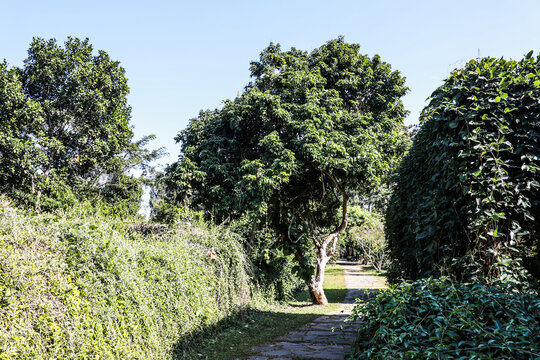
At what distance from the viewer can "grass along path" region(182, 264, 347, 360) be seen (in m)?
5.11

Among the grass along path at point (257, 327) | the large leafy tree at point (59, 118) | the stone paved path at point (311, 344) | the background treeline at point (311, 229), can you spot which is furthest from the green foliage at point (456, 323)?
the large leafy tree at point (59, 118)

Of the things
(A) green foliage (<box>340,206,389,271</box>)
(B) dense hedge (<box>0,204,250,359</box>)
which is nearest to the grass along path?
(B) dense hedge (<box>0,204,250,359</box>)

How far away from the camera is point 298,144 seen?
8.67 m

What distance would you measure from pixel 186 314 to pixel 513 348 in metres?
4.10

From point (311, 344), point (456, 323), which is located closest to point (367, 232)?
point (311, 344)

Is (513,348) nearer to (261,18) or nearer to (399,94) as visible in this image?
(261,18)

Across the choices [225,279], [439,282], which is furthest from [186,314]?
[439,282]

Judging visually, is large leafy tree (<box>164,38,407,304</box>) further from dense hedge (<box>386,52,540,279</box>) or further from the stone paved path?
dense hedge (<box>386,52,540,279</box>)

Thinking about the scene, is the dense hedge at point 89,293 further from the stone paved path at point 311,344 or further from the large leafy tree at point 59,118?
the large leafy tree at point 59,118

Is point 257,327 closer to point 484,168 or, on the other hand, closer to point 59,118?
point 484,168

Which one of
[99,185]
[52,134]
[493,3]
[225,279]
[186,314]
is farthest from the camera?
[99,185]

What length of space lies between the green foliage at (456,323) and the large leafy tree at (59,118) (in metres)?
15.9

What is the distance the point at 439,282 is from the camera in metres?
3.49

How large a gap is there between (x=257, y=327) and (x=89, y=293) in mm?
4516
